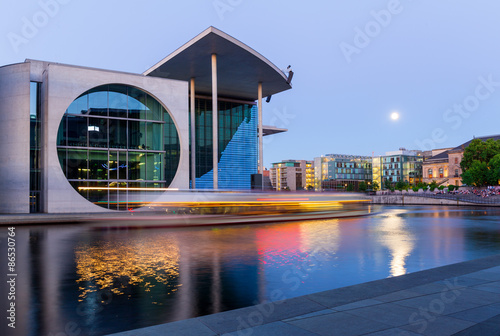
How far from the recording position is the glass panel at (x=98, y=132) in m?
34.3

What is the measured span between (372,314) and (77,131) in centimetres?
3281

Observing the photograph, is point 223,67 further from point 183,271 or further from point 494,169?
point 494,169

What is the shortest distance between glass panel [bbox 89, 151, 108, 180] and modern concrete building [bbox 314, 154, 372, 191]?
151236 mm

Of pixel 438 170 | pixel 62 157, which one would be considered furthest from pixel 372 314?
pixel 438 170

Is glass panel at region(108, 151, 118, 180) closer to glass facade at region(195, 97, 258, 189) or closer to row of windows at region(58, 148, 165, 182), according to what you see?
row of windows at region(58, 148, 165, 182)

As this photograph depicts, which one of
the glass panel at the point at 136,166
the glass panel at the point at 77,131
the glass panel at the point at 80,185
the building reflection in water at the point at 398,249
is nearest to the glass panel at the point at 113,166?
the glass panel at the point at 136,166

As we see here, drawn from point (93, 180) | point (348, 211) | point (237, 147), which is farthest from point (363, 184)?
point (93, 180)

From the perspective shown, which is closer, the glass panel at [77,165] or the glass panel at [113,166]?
the glass panel at [77,165]

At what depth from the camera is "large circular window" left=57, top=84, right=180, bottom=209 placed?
33.5 m

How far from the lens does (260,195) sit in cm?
2973

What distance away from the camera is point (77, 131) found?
33875 millimetres

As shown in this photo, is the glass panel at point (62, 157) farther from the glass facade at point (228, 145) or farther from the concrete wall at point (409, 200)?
the concrete wall at point (409, 200)

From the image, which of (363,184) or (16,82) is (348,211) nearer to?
(16,82)

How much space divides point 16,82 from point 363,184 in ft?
477
